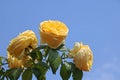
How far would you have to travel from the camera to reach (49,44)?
1.63 metres

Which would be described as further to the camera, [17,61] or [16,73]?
[17,61]

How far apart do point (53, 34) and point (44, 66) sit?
146 millimetres

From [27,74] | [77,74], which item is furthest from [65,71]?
[27,74]

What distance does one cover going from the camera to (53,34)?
64.0 inches

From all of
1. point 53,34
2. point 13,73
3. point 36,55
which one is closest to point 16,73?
point 13,73

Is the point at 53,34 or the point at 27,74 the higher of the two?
the point at 53,34

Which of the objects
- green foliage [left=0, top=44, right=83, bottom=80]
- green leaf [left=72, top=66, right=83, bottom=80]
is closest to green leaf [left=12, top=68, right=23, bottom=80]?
green foliage [left=0, top=44, right=83, bottom=80]

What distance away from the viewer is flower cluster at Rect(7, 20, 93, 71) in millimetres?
1628

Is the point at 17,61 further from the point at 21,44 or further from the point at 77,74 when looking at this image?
the point at 77,74

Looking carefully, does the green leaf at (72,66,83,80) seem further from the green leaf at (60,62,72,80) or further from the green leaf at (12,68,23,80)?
the green leaf at (12,68,23,80)

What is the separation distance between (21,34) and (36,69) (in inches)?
7.9

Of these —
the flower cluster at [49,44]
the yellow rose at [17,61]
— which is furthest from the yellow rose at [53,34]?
the yellow rose at [17,61]

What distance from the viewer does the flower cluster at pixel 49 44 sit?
1628 mm

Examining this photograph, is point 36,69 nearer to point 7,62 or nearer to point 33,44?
point 33,44
